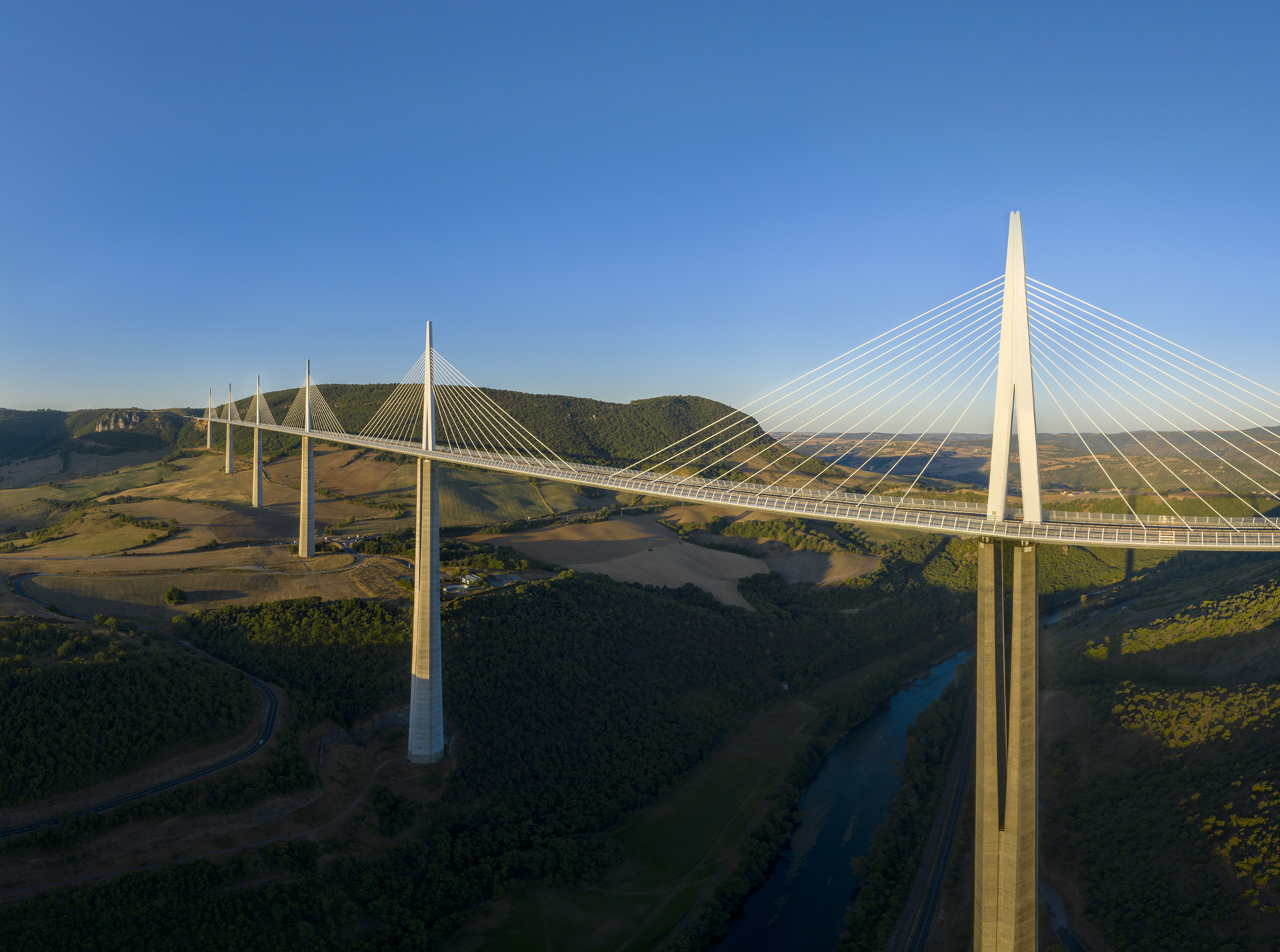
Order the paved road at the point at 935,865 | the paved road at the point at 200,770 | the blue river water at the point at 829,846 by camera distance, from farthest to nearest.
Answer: the blue river water at the point at 829,846
the paved road at the point at 935,865
the paved road at the point at 200,770

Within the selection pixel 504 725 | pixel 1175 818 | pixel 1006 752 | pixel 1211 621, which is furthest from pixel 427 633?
pixel 1211 621

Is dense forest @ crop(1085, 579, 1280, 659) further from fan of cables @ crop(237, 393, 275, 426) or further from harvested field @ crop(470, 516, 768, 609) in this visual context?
fan of cables @ crop(237, 393, 275, 426)

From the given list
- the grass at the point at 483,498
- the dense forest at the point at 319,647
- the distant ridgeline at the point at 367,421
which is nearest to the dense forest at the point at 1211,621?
the dense forest at the point at 319,647

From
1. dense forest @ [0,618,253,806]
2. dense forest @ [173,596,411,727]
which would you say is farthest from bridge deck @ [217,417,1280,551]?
dense forest @ [0,618,253,806]

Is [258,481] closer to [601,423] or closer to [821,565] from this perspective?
[601,423]

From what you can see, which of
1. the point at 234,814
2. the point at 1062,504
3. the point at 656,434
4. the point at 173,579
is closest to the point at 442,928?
the point at 234,814

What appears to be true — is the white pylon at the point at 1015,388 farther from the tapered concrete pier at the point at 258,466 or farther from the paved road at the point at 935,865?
the tapered concrete pier at the point at 258,466
